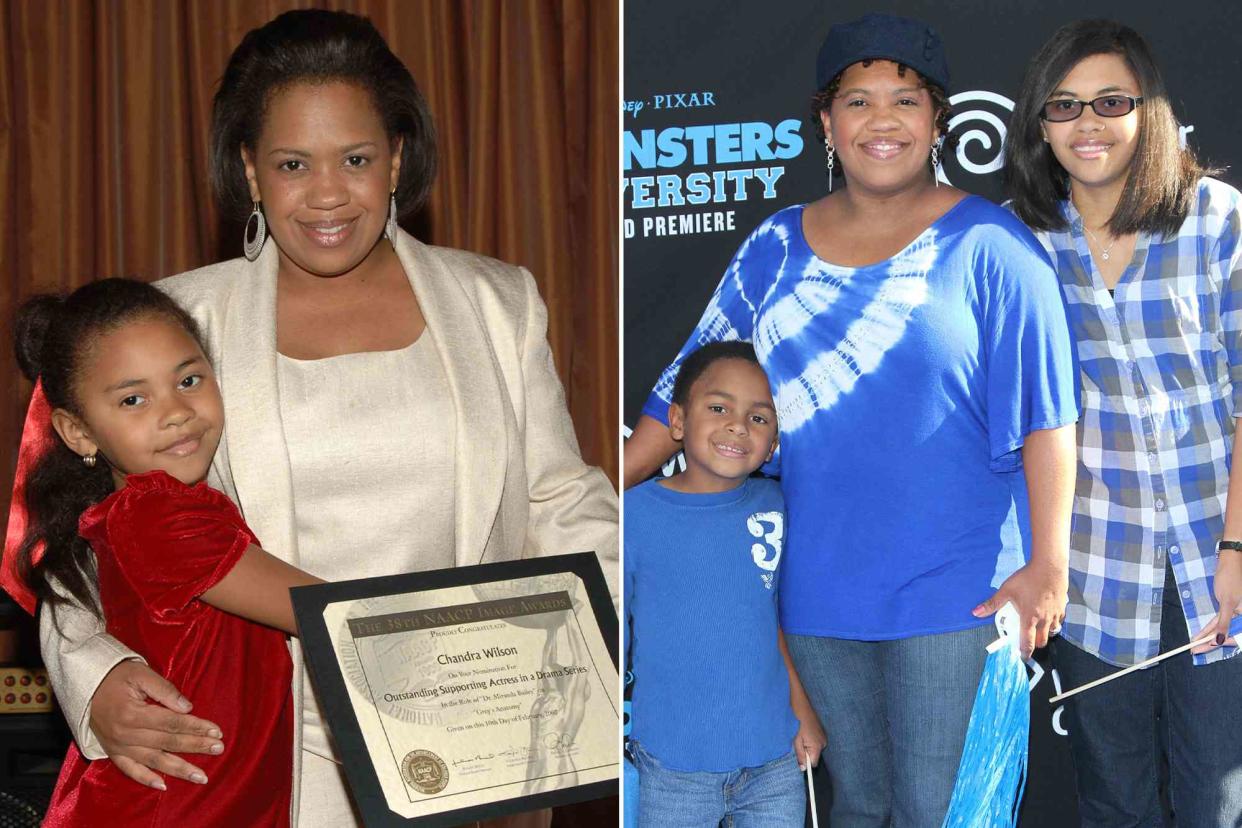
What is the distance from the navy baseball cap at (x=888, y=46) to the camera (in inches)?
56.8

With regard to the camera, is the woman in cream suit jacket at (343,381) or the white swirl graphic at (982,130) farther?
the woman in cream suit jacket at (343,381)

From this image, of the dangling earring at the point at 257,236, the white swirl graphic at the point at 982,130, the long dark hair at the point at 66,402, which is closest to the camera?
the white swirl graphic at the point at 982,130

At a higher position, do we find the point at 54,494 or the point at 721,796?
the point at 54,494

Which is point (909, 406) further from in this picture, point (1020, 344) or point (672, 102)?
point (672, 102)

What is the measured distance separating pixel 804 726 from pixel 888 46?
768 mm

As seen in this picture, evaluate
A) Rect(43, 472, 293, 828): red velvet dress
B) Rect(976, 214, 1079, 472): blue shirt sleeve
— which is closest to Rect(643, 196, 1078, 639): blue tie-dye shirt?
Rect(976, 214, 1079, 472): blue shirt sleeve

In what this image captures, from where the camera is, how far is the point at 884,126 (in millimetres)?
1449

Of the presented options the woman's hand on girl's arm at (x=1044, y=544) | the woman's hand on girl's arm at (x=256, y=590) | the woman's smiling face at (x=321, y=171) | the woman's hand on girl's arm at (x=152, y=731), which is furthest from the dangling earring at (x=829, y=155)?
the woman's hand on girl's arm at (x=152, y=731)

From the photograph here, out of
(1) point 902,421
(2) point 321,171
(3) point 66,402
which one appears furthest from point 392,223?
(1) point 902,421

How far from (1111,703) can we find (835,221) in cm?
60

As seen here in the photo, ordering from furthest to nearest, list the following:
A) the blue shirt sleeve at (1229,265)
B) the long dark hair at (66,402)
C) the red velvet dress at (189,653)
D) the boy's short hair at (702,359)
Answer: the long dark hair at (66,402), the red velvet dress at (189,653), the boy's short hair at (702,359), the blue shirt sleeve at (1229,265)

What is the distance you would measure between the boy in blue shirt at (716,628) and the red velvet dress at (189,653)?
52 cm

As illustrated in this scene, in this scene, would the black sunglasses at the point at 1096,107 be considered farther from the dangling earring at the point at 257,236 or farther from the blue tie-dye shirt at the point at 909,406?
the dangling earring at the point at 257,236

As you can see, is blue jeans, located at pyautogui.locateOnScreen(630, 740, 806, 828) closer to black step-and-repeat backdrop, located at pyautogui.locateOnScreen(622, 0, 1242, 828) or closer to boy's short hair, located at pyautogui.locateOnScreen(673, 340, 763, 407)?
black step-and-repeat backdrop, located at pyautogui.locateOnScreen(622, 0, 1242, 828)
